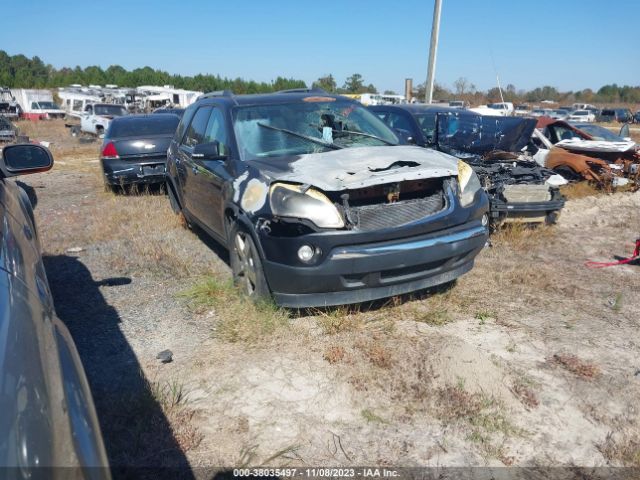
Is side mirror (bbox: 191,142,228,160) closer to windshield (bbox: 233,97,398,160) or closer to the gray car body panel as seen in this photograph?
windshield (bbox: 233,97,398,160)

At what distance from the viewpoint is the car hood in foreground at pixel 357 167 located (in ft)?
11.9

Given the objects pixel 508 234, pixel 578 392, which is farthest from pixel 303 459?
pixel 508 234

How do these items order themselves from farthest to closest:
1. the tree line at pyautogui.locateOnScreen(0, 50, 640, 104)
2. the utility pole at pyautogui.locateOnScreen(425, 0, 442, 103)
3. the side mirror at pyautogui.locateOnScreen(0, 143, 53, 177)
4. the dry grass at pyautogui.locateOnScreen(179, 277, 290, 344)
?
the tree line at pyautogui.locateOnScreen(0, 50, 640, 104) < the utility pole at pyautogui.locateOnScreen(425, 0, 442, 103) < the dry grass at pyautogui.locateOnScreen(179, 277, 290, 344) < the side mirror at pyautogui.locateOnScreen(0, 143, 53, 177)

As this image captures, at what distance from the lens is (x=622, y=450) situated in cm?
257

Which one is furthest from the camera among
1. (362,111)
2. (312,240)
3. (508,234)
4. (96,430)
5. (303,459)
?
(508,234)

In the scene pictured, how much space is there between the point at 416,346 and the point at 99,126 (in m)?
21.8

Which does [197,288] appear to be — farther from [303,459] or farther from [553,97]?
[553,97]

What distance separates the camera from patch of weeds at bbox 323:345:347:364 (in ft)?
11.1

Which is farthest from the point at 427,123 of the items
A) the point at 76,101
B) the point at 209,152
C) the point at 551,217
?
the point at 76,101

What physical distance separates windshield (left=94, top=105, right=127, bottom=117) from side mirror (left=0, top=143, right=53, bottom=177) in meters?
21.6

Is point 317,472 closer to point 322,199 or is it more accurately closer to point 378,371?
point 378,371

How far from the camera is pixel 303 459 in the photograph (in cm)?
256

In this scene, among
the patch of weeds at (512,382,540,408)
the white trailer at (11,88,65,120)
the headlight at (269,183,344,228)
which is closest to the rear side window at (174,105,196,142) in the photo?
the headlight at (269,183,344,228)

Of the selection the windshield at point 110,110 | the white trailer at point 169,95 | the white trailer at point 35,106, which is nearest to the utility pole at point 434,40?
the windshield at point 110,110
